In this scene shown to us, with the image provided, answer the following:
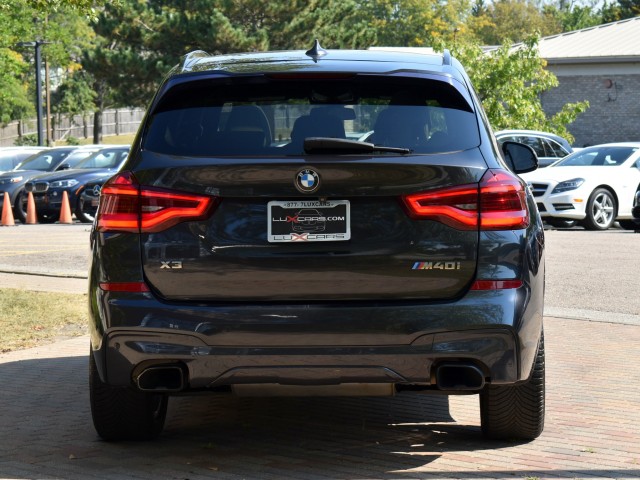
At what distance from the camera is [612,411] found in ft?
21.6

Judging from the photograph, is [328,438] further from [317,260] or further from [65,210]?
[65,210]

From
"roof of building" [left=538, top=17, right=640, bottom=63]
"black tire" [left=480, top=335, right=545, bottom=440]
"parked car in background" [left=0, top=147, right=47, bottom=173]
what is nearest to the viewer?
"black tire" [left=480, top=335, right=545, bottom=440]

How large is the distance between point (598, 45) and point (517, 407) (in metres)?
44.3

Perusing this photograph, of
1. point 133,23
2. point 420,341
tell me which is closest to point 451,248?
point 420,341

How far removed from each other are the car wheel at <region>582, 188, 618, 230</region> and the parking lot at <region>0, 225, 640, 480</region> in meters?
12.1

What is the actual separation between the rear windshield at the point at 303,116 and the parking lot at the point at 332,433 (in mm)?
1420

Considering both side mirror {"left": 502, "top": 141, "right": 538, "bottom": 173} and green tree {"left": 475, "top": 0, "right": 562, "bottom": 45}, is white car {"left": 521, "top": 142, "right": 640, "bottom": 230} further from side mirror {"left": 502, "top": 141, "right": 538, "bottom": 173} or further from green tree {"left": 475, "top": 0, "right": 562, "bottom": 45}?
green tree {"left": 475, "top": 0, "right": 562, "bottom": 45}

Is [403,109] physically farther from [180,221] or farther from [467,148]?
[180,221]

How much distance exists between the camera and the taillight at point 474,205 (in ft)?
16.4

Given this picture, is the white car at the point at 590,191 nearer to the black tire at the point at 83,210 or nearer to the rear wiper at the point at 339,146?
the black tire at the point at 83,210

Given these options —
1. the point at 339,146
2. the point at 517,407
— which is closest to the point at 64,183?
the point at 517,407

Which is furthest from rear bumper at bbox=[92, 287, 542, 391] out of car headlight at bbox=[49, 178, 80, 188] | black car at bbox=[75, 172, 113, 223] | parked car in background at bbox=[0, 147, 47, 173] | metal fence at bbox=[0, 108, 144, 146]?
metal fence at bbox=[0, 108, 144, 146]

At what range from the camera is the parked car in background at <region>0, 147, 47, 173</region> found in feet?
95.2

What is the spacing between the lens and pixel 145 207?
200 inches
